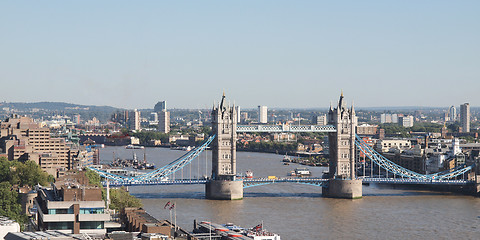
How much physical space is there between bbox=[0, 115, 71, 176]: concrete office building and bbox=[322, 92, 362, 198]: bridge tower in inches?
799

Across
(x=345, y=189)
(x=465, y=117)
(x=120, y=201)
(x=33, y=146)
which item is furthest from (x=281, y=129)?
(x=465, y=117)

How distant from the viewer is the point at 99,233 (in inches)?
1213

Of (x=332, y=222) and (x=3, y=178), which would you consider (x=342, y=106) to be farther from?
(x=3, y=178)

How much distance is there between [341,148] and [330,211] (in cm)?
1295

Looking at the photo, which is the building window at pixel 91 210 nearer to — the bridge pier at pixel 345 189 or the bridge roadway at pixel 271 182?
the bridge roadway at pixel 271 182

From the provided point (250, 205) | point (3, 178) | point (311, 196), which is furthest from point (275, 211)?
point (3, 178)

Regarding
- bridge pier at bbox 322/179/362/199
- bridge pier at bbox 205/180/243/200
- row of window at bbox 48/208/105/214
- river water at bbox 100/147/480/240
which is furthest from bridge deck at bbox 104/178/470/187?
row of window at bbox 48/208/105/214

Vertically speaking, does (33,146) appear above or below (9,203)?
above

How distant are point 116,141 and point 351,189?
359ft

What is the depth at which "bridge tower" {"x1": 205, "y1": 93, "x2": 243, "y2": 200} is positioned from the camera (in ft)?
212

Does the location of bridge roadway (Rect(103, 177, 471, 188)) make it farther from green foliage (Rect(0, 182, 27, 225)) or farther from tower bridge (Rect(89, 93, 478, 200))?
green foliage (Rect(0, 182, 27, 225))

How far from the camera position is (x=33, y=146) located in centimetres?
8075

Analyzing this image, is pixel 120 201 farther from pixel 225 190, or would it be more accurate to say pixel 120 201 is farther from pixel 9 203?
pixel 225 190

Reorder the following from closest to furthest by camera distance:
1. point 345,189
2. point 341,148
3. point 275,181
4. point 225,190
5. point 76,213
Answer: point 76,213 → point 225,190 → point 345,189 → point 275,181 → point 341,148
